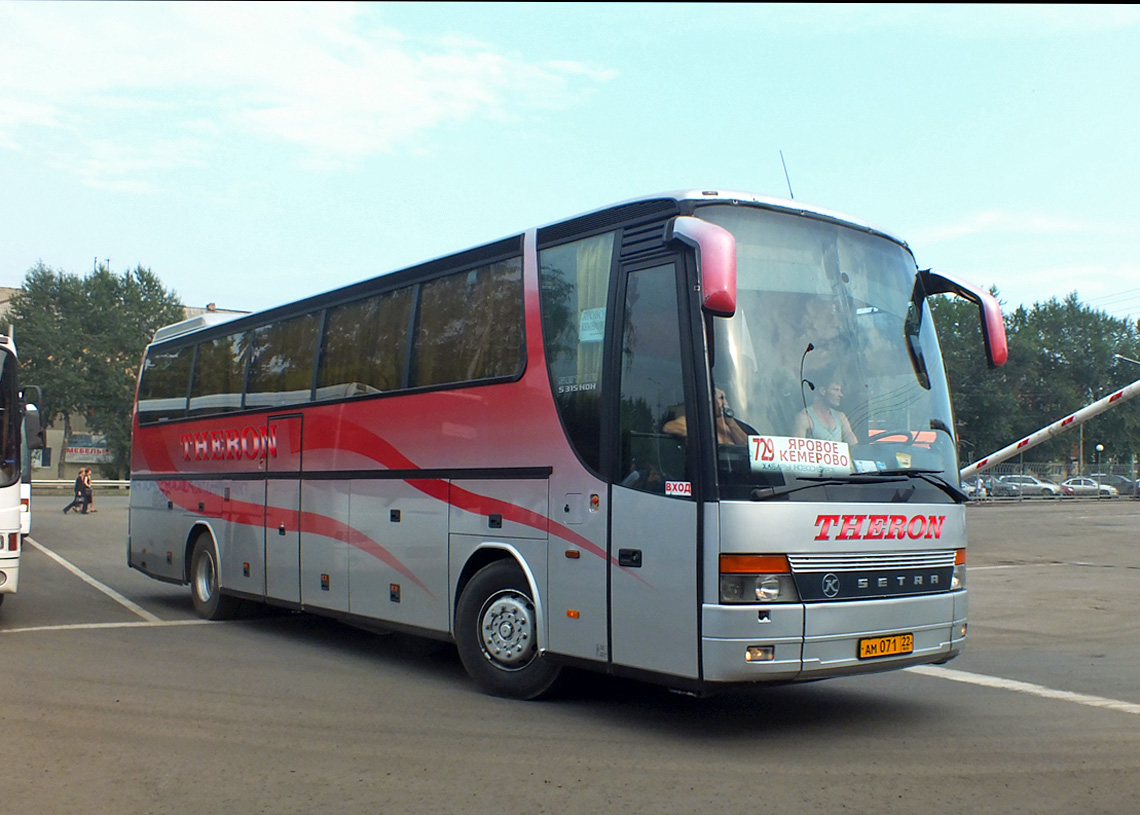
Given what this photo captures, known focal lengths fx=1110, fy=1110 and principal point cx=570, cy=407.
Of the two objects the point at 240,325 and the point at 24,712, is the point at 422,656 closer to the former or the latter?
the point at 24,712

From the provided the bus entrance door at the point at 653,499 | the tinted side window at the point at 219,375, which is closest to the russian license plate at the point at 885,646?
the bus entrance door at the point at 653,499

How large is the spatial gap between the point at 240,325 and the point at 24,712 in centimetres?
628

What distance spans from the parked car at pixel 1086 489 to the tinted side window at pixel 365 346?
213 feet

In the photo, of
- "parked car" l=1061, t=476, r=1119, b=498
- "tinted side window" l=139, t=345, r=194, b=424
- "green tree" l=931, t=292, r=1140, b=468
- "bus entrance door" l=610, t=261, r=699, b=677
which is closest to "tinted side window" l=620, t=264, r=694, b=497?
"bus entrance door" l=610, t=261, r=699, b=677

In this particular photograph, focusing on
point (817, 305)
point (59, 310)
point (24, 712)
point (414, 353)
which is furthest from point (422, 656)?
point (59, 310)

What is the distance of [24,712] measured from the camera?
7469mm

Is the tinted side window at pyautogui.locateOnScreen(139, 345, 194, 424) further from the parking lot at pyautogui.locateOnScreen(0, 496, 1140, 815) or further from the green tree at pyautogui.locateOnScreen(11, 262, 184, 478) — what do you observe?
the green tree at pyautogui.locateOnScreen(11, 262, 184, 478)

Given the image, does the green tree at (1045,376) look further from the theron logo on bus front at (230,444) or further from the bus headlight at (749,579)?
the bus headlight at (749,579)

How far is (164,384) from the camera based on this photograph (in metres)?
14.7

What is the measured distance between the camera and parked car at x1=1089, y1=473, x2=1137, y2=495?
70938mm

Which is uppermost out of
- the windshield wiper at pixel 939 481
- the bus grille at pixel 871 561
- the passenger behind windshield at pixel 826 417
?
the passenger behind windshield at pixel 826 417

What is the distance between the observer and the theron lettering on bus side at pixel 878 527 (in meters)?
6.70

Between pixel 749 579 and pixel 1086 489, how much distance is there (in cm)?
6929

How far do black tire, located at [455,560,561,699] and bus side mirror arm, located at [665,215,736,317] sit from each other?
9.15 feet
